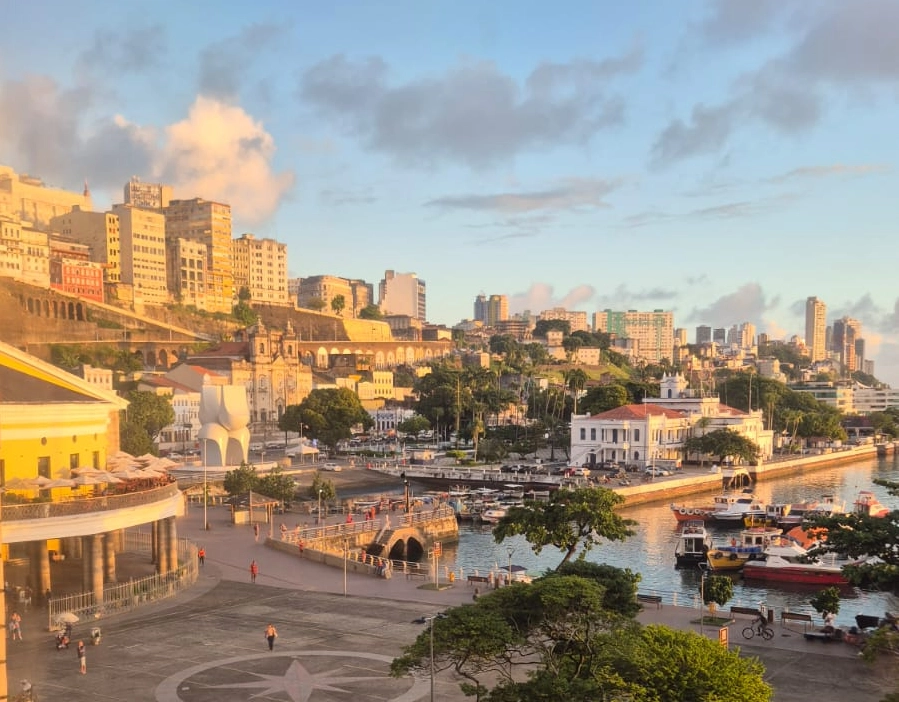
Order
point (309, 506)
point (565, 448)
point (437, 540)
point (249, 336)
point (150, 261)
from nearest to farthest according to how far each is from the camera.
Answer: point (437, 540) → point (309, 506) → point (565, 448) → point (249, 336) → point (150, 261)

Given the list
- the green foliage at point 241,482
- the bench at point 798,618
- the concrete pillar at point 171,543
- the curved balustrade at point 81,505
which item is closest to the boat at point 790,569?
the bench at point 798,618

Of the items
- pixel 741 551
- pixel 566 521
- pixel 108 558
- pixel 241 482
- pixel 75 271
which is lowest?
pixel 741 551

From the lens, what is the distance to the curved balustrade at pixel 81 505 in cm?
3284

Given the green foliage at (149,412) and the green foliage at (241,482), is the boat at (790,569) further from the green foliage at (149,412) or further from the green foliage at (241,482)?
the green foliage at (149,412)

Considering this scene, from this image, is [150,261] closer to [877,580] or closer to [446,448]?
[446,448]

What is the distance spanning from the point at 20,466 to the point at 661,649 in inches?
1110

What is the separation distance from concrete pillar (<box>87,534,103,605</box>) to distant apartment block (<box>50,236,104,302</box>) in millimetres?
118054

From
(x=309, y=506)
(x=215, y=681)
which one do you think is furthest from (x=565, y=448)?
(x=215, y=681)

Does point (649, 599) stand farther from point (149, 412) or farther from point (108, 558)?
point (149, 412)

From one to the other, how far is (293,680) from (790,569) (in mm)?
38117

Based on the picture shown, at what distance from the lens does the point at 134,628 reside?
3347cm

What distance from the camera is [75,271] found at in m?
159

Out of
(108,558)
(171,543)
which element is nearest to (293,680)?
(108,558)

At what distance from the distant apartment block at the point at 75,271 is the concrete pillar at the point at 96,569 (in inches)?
4648
